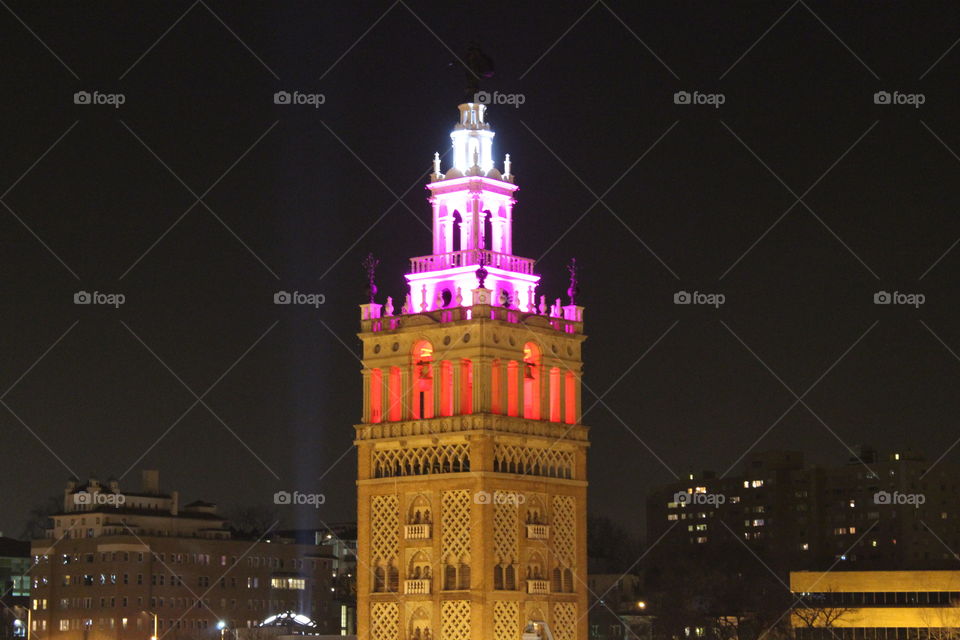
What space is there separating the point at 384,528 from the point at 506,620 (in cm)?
419

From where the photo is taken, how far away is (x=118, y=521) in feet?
369

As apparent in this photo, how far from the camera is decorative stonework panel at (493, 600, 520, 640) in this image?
51.4 meters

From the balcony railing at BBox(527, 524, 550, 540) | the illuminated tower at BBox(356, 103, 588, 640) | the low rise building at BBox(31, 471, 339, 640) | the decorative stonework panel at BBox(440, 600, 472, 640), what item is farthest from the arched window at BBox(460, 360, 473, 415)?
the low rise building at BBox(31, 471, 339, 640)

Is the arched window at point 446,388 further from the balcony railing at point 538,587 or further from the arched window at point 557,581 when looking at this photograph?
the arched window at point 557,581

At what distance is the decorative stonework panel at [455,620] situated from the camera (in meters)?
51.4

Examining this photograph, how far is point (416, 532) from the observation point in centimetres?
5241

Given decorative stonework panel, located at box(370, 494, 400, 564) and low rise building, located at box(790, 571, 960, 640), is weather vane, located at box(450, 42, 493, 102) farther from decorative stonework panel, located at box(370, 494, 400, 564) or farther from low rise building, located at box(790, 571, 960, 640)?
low rise building, located at box(790, 571, 960, 640)

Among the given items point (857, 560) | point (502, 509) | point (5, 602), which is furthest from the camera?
point (857, 560)

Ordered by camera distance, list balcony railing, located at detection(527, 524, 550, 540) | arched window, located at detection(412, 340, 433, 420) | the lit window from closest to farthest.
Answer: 1. balcony railing, located at detection(527, 524, 550, 540)
2. arched window, located at detection(412, 340, 433, 420)
3. the lit window

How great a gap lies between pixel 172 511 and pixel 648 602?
2849 cm

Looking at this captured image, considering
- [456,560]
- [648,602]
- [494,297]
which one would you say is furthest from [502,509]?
[648,602]

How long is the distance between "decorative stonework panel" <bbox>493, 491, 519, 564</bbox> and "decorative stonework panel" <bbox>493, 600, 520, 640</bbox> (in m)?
1.14

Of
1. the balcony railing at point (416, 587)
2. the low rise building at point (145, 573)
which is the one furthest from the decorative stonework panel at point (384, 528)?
the low rise building at point (145, 573)

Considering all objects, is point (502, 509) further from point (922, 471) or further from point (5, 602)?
point (922, 471)
